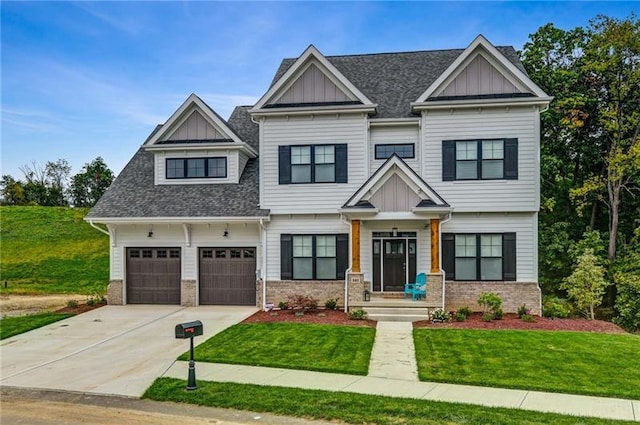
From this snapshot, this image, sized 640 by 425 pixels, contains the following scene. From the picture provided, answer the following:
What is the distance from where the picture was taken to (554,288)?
21.6 meters

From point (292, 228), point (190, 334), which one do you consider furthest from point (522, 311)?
point (190, 334)

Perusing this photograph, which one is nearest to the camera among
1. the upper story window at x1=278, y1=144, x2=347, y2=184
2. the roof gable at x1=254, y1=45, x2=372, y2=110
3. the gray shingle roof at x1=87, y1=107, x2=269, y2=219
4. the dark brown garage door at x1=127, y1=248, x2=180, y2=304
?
the roof gable at x1=254, y1=45, x2=372, y2=110

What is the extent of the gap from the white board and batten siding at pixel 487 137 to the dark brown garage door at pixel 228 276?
749cm

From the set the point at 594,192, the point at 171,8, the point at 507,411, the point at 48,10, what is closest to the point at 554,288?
the point at 594,192

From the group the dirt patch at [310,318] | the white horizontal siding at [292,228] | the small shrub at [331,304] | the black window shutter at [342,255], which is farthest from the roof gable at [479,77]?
the dirt patch at [310,318]

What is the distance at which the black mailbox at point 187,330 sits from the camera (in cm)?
910

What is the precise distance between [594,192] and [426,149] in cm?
949

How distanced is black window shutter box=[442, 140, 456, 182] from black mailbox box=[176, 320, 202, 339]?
10.7 meters

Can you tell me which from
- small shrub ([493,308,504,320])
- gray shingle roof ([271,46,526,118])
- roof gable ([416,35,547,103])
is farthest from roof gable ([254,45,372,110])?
small shrub ([493,308,504,320])

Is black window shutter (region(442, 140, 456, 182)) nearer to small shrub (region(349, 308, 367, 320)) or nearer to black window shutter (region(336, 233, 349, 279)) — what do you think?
black window shutter (region(336, 233, 349, 279))

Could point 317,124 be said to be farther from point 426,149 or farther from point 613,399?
point 613,399

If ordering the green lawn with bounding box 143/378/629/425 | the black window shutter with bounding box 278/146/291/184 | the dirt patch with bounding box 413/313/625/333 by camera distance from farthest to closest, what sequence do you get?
the black window shutter with bounding box 278/146/291/184
the dirt patch with bounding box 413/313/625/333
the green lawn with bounding box 143/378/629/425

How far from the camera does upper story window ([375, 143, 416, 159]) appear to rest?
701 inches

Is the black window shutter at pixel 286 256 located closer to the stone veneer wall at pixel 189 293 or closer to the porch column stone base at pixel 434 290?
the stone veneer wall at pixel 189 293
